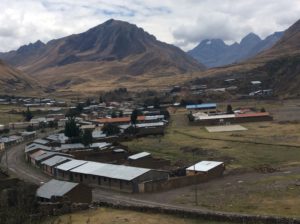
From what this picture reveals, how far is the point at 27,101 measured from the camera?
19650 centimetres

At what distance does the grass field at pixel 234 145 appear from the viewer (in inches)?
2867

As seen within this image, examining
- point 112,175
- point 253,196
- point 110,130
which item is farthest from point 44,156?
point 253,196

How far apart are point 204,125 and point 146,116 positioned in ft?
65.3

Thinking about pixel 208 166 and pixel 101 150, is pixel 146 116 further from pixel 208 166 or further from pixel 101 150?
pixel 208 166

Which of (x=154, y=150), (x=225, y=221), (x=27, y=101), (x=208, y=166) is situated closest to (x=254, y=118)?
(x=154, y=150)

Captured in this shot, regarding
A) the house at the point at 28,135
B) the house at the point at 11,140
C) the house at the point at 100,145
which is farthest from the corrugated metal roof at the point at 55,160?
the house at the point at 28,135

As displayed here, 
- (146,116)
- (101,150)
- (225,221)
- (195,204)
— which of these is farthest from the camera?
(146,116)

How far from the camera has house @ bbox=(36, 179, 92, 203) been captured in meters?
46.9

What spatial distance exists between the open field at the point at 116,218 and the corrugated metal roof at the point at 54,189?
6099 millimetres

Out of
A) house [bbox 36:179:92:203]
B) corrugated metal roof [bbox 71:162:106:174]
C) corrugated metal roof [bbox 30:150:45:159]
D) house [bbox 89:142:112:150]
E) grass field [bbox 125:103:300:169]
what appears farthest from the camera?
house [bbox 89:142:112:150]

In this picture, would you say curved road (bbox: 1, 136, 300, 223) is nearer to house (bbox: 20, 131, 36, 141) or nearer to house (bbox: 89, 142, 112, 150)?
house (bbox: 89, 142, 112, 150)

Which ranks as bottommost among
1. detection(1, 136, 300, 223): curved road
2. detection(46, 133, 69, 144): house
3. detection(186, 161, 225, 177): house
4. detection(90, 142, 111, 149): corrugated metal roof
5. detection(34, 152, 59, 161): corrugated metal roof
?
detection(1, 136, 300, 223): curved road

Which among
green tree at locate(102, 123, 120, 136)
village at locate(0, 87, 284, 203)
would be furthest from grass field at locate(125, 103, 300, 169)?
green tree at locate(102, 123, 120, 136)

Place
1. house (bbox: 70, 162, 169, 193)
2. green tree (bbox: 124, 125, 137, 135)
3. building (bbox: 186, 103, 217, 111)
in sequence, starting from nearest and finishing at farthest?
house (bbox: 70, 162, 169, 193)
green tree (bbox: 124, 125, 137, 135)
building (bbox: 186, 103, 217, 111)
